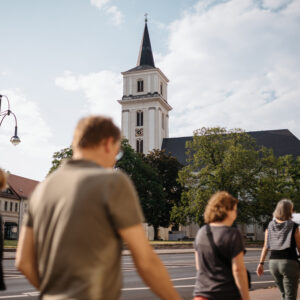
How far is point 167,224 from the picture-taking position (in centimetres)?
5675

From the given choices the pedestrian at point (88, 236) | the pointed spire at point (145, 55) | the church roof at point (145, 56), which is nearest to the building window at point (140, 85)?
the church roof at point (145, 56)

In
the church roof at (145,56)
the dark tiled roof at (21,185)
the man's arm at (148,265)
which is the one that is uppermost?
the church roof at (145,56)

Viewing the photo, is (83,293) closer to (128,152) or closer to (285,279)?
(285,279)

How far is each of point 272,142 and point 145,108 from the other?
2169cm

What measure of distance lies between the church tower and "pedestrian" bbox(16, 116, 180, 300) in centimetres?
6782

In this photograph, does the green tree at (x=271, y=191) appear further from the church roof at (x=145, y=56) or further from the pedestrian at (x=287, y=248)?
the pedestrian at (x=287, y=248)

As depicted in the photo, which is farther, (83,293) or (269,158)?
(269,158)

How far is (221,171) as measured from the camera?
4528cm

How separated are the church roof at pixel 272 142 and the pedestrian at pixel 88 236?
6871 centimetres

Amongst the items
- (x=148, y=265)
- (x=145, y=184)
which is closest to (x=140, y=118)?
(x=145, y=184)

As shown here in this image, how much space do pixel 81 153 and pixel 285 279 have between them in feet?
15.1

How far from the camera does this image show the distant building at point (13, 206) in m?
65.5

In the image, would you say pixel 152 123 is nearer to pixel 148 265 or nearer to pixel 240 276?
pixel 240 276

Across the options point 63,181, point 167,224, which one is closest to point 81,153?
point 63,181
